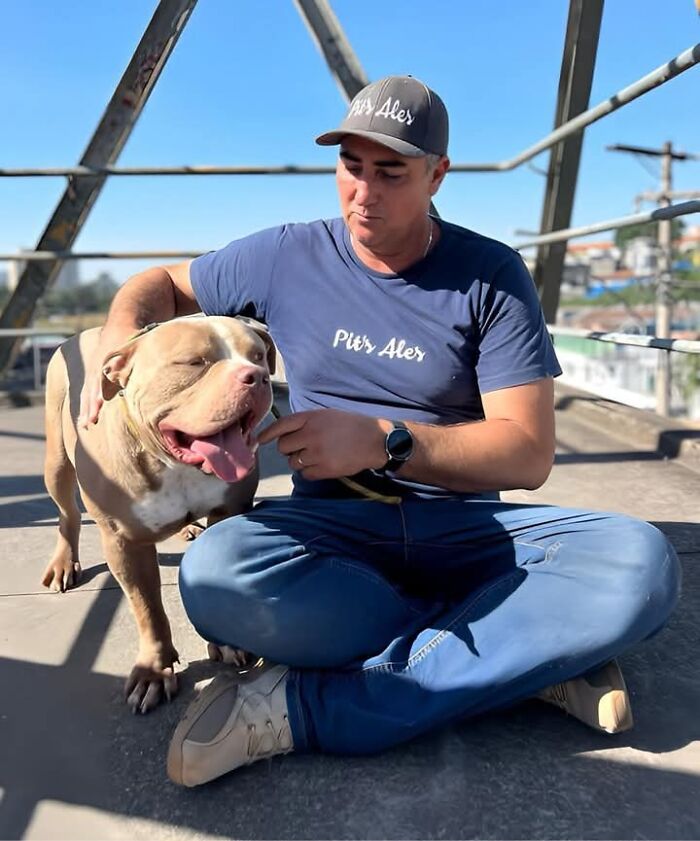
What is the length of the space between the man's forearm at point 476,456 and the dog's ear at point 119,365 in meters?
0.61

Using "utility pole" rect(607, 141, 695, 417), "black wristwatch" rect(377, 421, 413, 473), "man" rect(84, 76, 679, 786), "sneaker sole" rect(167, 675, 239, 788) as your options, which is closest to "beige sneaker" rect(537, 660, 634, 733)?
"man" rect(84, 76, 679, 786)

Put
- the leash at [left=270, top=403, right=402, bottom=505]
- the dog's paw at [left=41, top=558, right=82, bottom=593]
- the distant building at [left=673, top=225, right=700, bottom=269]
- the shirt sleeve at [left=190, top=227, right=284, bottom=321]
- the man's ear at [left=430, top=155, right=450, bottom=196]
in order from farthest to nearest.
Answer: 1. the distant building at [left=673, top=225, right=700, bottom=269]
2. the dog's paw at [left=41, top=558, right=82, bottom=593]
3. the shirt sleeve at [left=190, top=227, right=284, bottom=321]
4. the man's ear at [left=430, top=155, right=450, bottom=196]
5. the leash at [left=270, top=403, right=402, bottom=505]

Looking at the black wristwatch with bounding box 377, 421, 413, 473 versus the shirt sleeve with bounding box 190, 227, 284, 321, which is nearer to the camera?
the black wristwatch with bounding box 377, 421, 413, 473

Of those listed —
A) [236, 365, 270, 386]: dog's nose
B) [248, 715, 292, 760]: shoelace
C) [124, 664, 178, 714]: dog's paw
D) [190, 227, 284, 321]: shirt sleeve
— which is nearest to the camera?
[248, 715, 292, 760]: shoelace

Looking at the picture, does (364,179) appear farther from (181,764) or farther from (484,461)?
(181,764)

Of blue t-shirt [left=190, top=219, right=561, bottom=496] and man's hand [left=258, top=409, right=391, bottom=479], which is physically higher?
blue t-shirt [left=190, top=219, right=561, bottom=496]

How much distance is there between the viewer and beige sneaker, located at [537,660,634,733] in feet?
4.61

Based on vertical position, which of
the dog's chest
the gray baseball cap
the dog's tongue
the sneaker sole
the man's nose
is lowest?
the sneaker sole

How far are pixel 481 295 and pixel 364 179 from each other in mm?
384

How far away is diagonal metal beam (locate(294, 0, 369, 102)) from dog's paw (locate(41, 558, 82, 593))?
268 centimetres

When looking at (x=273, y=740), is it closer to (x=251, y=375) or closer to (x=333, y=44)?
(x=251, y=375)

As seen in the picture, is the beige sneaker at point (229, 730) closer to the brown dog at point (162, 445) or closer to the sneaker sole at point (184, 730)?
the sneaker sole at point (184, 730)

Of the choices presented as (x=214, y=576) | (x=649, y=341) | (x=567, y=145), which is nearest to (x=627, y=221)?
(x=649, y=341)

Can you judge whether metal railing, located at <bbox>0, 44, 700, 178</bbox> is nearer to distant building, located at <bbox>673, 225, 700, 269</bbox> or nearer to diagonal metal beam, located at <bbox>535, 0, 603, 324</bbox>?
diagonal metal beam, located at <bbox>535, 0, 603, 324</bbox>
